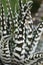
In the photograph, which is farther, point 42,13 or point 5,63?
point 42,13

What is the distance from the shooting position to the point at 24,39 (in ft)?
2.86

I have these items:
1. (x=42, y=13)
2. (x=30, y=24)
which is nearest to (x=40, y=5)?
(x=42, y=13)

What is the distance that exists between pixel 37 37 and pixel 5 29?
0.38 ft

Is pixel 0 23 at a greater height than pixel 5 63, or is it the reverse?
pixel 0 23

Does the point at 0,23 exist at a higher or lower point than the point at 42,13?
higher

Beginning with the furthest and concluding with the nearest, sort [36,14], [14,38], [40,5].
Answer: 1. [40,5]
2. [36,14]
3. [14,38]

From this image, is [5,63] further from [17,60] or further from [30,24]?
[30,24]

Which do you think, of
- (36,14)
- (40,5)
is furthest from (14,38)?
(40,5)

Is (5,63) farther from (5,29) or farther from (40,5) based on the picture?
(40,5)

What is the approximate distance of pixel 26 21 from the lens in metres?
0.90

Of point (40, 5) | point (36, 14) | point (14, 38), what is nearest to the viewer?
point (14, 38)

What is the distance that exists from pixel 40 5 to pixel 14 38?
→ 152 centimetres

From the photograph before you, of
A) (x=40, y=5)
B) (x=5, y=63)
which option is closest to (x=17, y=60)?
(x=5, y=63)

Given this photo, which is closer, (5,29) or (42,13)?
(5,29)
